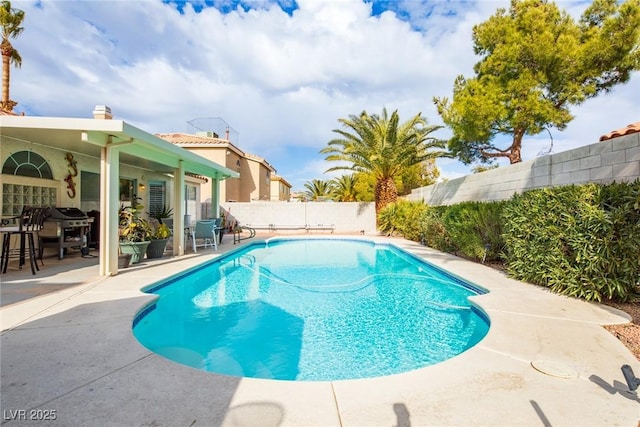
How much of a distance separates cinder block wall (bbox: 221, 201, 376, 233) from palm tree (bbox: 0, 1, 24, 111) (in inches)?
492

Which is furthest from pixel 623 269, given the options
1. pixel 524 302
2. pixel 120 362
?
pixel 120 362

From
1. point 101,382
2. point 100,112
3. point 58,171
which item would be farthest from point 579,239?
point 58,171

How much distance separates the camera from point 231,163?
2475cm

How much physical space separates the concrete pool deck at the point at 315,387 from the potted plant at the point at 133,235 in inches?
149

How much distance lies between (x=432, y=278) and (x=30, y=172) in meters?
11.6

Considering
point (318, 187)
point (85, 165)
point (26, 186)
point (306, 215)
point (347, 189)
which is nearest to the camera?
point (26, 186)

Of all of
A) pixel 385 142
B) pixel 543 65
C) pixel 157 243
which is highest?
pixel 543 65

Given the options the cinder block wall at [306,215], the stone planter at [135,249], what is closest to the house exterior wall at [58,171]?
the stone planter at [135,249]

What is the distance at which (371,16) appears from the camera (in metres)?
13.7

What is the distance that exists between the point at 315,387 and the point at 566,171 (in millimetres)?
7912

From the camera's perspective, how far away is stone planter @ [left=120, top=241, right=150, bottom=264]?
8.04 metres

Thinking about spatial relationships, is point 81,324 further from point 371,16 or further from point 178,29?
point 371,16

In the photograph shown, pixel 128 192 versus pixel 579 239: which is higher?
pixel 128 192

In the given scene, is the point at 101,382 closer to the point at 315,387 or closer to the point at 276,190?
the point at 315,387
